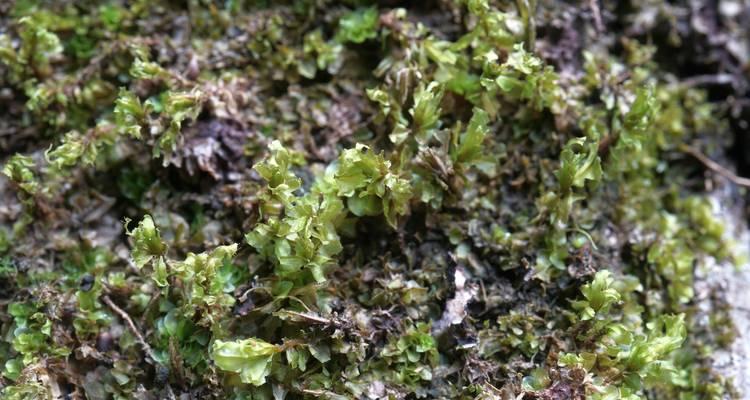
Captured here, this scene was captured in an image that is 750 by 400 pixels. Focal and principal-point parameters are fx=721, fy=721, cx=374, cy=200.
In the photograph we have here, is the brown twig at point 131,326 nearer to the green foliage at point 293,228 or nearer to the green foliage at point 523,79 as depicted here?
the green foliage at point 293,228

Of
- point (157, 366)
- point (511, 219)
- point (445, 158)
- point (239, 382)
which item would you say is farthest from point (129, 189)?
point (511, 219)

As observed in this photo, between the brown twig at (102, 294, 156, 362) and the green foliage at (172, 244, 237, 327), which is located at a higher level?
the green foliage at (172, 244, 237, 327)

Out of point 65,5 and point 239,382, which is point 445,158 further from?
point 65,5

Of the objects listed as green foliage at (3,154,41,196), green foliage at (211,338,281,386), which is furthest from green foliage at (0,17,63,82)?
green foliage at (211,338,281,386)

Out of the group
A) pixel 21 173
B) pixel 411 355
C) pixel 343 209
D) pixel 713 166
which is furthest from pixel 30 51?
pixel 713 166

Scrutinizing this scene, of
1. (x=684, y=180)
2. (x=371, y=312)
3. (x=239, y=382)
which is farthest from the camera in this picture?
(x=684, y=180)

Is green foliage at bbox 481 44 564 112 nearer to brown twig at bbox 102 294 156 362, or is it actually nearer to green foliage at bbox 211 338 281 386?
green foliage at bbox 211 338 281 386

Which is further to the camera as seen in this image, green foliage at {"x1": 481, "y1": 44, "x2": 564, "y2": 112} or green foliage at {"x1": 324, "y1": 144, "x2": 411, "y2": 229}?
→ green foliage at {"x1": 481, "y1": 44, "x2": 564, "y2": 112}

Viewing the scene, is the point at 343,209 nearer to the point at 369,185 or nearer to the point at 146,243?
the point at 369,185
